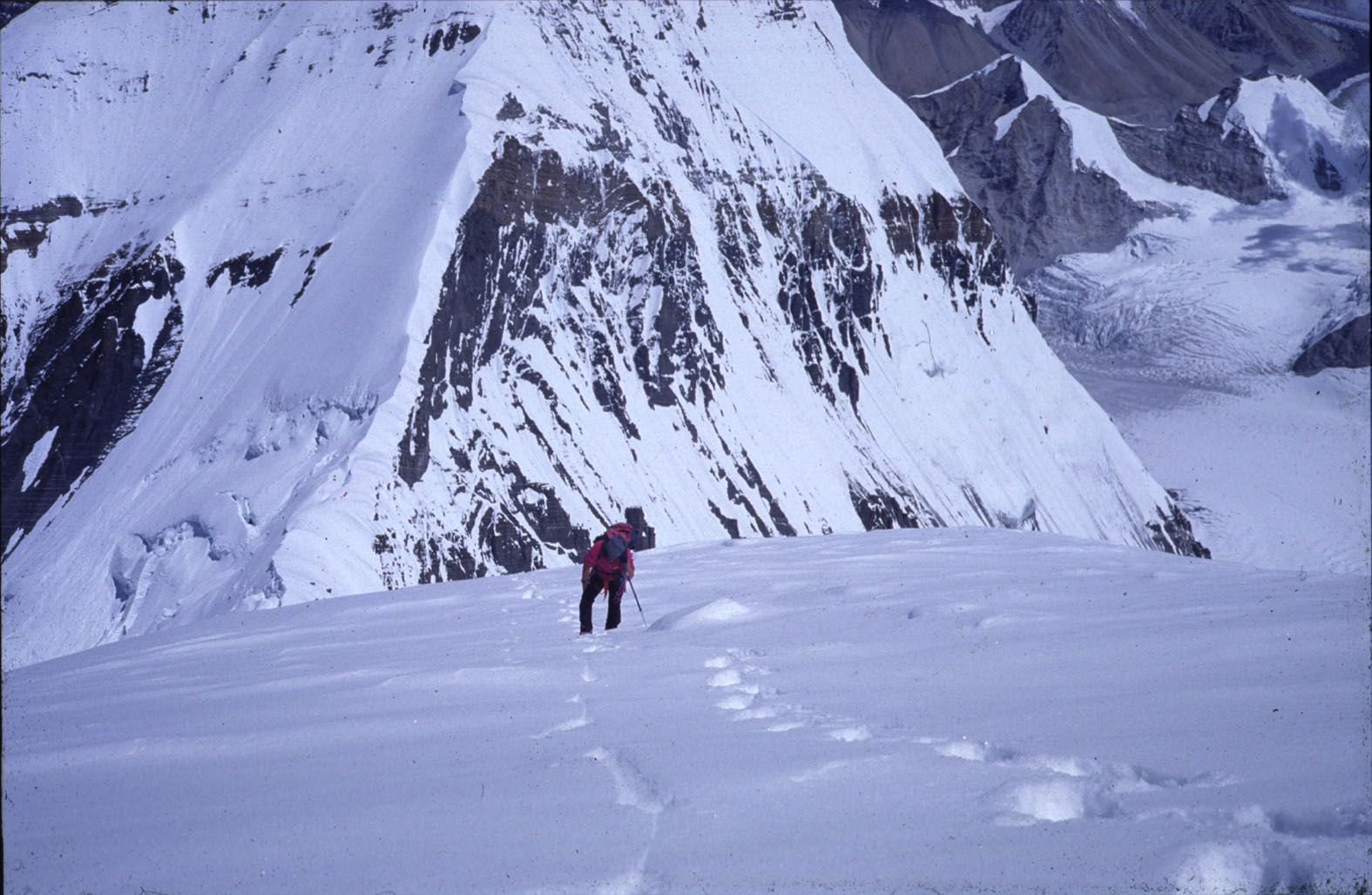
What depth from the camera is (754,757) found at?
6.06 m

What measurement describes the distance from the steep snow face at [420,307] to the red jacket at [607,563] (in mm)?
19269

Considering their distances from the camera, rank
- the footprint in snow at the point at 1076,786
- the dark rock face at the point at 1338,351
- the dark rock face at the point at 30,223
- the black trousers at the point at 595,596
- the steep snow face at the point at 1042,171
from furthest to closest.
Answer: the steep snow face at the point at 1042,171, the dark rock face at the point at 1338,351, the dark rock face at the point at 30,223, the black trousers at the point at 595,596, the footprint in snow at the point at 1076,786

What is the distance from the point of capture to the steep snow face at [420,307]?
3641cm

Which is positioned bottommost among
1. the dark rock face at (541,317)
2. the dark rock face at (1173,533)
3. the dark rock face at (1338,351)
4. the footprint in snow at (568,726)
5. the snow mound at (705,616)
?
the dark rock face at (1173,533)

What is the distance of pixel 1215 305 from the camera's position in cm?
14962

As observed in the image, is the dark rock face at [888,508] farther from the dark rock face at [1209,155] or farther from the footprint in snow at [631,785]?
the dark rock face at [1209,155]

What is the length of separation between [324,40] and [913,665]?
5709 centimetres

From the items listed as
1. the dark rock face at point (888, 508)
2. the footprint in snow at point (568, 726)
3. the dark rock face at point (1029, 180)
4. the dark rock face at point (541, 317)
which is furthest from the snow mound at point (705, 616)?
the dark rock face at point (1029, 180)

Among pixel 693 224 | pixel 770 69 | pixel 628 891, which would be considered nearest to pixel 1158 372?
pixel 770 69

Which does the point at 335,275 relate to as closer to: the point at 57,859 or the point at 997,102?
the point at 57,859

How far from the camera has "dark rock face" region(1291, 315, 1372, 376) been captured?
5797 inches

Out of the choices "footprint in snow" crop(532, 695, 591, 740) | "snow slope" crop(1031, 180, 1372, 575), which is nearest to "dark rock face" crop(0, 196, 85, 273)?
"footprint in snow" crop(532, 695, 591, 740)

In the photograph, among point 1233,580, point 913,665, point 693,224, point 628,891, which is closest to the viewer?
point 628,891

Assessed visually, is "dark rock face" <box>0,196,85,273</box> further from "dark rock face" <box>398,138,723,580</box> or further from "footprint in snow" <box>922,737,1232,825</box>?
"footprint in snow" <box>922,737,1232,825</box>
